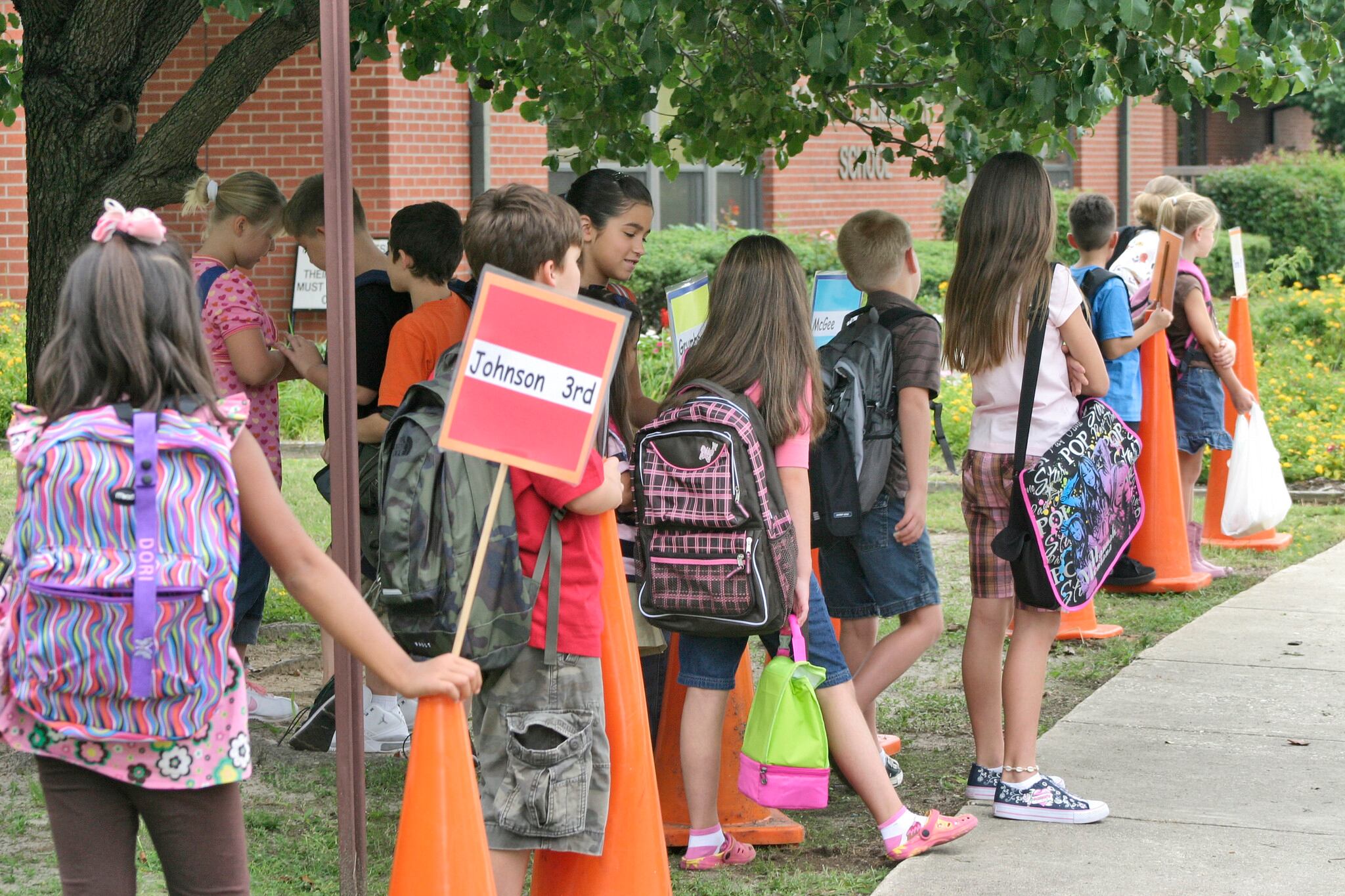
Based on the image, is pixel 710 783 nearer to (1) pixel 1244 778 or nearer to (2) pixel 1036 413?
(2) pixel 1036 413

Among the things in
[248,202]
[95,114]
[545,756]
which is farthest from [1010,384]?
[95,114]

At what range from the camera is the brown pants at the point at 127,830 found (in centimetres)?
262

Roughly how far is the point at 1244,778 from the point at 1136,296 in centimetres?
300

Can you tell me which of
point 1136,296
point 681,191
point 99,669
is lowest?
point 99,669

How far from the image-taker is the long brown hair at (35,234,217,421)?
2539 mm

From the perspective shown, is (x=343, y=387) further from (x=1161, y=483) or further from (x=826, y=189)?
(x=826, y=189)

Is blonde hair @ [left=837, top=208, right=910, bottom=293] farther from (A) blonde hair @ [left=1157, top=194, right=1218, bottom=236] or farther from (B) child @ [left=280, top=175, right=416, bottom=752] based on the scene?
(A) blonde hair @ [left=1157, top=194, right=1218, bottom=236]

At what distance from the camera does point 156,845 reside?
2686 mm

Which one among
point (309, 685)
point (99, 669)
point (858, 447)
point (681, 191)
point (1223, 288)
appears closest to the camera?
point (99, 669)

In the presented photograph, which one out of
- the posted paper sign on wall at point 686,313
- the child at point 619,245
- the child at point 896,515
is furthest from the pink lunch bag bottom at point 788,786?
the posted paper sign on wall at point 686,313

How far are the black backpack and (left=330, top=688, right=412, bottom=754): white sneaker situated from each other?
169 cm

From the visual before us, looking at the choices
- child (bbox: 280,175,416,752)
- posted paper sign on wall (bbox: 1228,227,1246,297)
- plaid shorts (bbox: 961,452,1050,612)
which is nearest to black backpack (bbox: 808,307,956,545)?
plaid shorts (bbox: 961,452,1050,612)

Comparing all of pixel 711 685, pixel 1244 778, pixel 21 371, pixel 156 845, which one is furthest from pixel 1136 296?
pixel 21 371

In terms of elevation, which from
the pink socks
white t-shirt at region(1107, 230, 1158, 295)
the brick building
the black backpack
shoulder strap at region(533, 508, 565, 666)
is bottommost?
the pink socks
